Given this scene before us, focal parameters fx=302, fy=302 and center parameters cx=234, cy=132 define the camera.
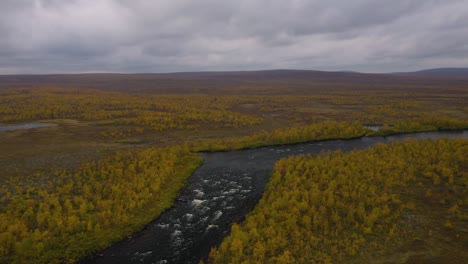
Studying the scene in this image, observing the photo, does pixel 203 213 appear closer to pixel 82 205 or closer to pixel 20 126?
pixel 82 205

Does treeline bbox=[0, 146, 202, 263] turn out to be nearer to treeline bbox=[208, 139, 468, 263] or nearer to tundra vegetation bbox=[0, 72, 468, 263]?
tundra vegetation bbox=[0, 72, 468, 263]

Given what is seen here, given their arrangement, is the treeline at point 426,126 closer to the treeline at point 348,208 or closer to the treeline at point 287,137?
the treeline at point 287,137

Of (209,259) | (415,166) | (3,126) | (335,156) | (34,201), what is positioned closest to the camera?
(209,259)

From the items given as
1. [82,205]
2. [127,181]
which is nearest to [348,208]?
[127,181]

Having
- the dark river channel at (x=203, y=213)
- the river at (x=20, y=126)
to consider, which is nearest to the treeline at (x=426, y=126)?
the dark river channel at (x=203, y=213)

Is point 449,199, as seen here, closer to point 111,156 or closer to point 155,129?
point 111,156

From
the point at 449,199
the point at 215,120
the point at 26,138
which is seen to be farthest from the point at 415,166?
the point at 26,138
